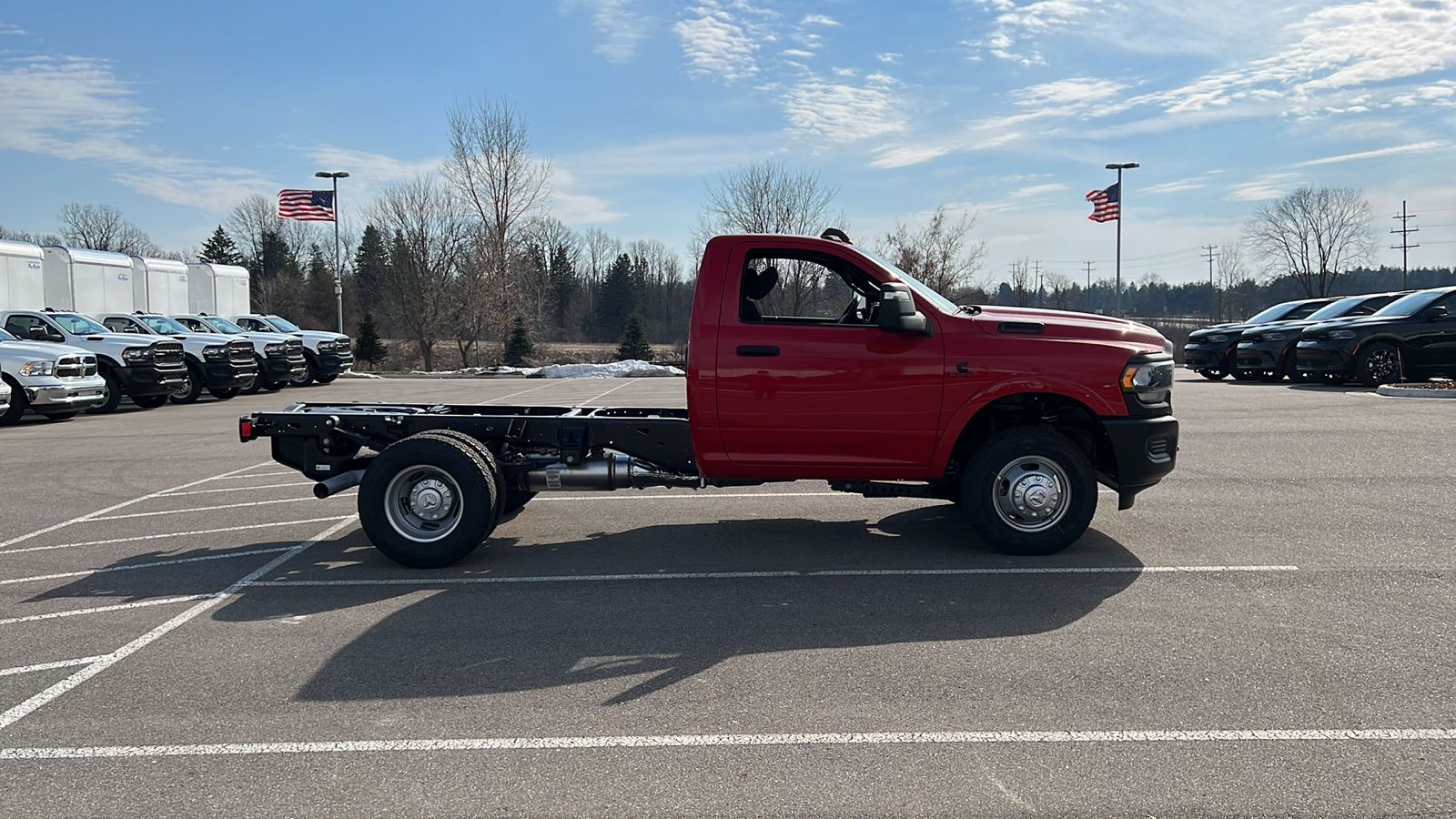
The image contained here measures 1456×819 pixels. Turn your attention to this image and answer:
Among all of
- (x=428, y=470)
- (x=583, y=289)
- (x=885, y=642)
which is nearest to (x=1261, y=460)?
(x=885, y=642)

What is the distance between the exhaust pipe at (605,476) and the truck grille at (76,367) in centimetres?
1423

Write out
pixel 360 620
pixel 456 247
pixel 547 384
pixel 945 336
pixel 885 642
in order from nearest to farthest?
pixel 885 642 → pixel 360 620 → pixel 945 336 → pixel 547 384 → pixel 456 247

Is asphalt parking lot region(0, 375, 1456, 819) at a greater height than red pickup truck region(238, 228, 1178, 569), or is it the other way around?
red pickup truck region(238, 228, 1178, 569)

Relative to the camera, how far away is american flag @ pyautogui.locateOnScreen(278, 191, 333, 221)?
37.8 m

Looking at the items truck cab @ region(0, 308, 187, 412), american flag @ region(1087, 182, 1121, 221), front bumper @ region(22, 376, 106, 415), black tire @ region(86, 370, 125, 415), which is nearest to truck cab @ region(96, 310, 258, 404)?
truck cab @ region(0, 308, 187, 412)

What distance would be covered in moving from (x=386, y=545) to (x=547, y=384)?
23.5m

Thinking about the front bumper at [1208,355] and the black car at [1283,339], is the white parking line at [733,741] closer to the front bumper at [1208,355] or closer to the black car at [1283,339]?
the black car at [1283,339]

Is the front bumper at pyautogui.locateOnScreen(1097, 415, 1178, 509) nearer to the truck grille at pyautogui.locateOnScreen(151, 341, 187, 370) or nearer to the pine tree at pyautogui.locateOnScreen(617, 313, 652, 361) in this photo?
the truck grille at pyautogui.locateOnScreen(151, 341, 187, 370)

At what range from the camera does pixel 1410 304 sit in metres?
19.8

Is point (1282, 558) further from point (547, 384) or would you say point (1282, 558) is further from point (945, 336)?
point (547, 384)

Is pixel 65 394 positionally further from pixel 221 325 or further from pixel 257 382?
pixel 221 325

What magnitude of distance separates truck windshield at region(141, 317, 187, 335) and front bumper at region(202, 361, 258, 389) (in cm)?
190

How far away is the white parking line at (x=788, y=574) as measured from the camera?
6.44 m

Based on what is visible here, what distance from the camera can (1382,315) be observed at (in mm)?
19844
